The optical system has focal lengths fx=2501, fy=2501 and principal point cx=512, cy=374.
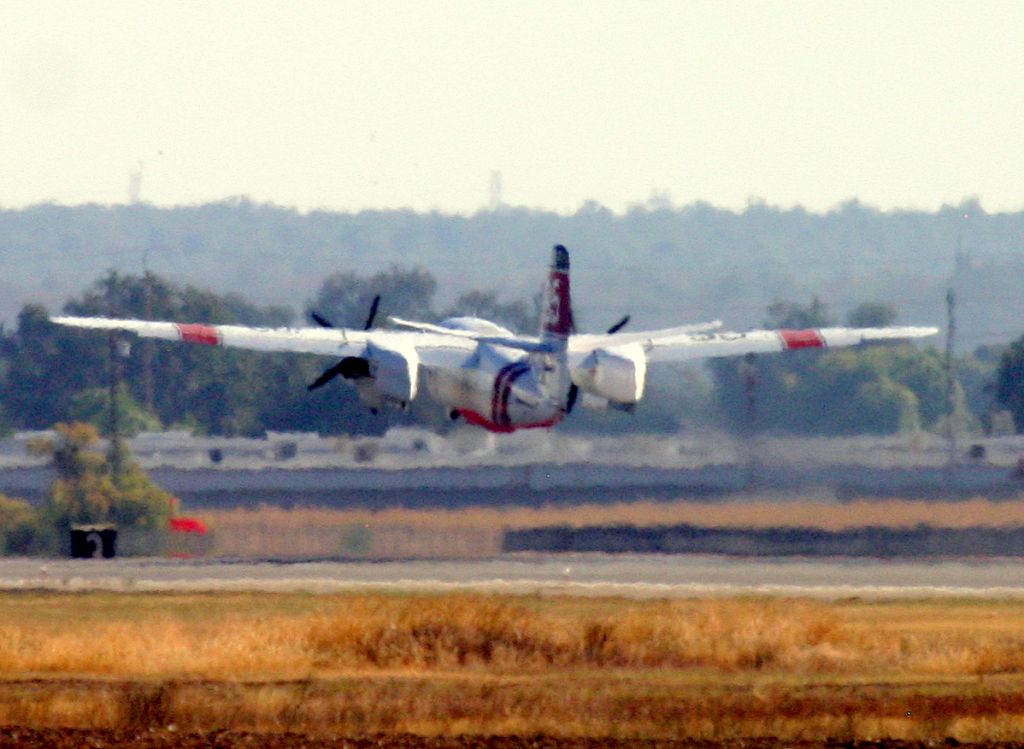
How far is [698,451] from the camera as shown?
82.2 meters

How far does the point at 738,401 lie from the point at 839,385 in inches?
264

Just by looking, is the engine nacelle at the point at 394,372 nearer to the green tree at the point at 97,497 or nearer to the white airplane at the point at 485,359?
A: the white airplane at the point at 485,359

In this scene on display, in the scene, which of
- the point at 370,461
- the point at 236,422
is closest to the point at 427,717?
the point at 370,461

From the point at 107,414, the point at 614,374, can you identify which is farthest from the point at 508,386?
the point at 107,414

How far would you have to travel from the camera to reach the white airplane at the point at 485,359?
2726 inches

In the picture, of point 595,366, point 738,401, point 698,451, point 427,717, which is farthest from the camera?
point 738,401

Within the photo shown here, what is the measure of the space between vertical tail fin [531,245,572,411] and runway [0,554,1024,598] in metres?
6.39

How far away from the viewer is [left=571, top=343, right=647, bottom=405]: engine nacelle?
68.6m

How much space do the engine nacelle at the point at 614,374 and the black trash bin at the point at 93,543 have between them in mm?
13922

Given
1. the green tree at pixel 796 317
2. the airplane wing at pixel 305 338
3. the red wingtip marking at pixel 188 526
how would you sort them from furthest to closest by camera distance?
the green tree at pixel 796 317, the red wingtip marking at pixel 188 526, the airplane wing at pixel 305 338

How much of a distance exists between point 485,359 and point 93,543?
12431 mm

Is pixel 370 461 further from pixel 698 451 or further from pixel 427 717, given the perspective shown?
pixel 427 717

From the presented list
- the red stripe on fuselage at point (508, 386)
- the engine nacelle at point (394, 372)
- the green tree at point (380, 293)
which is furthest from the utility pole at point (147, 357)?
the engine nacelle at point (394, 372)

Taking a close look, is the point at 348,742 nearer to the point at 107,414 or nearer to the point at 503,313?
the point at 107,414
